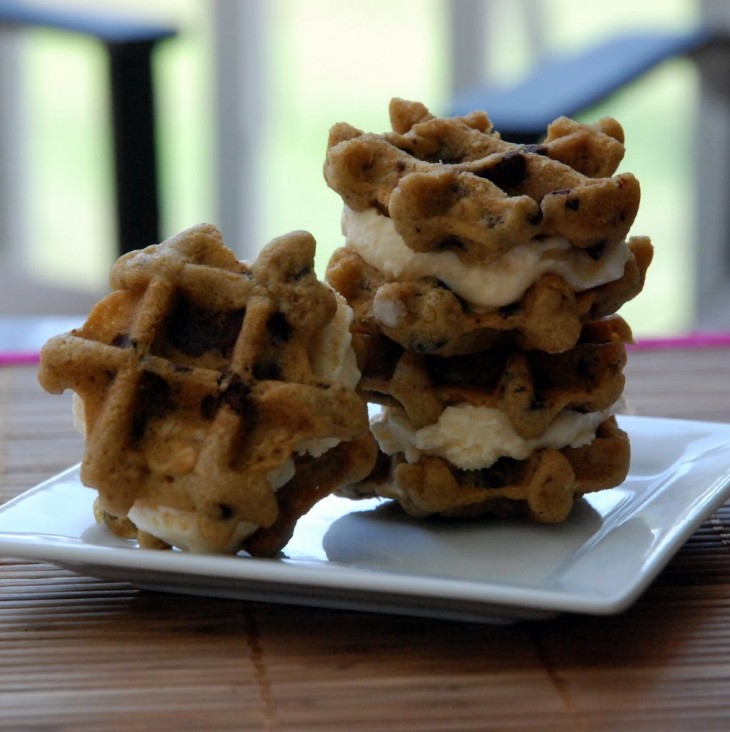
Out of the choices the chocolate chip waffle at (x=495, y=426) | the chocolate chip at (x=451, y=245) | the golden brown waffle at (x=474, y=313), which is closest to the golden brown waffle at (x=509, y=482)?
the chocolate chip waffle at (x=495, y=426)

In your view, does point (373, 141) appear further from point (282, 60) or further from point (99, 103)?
point (282, 60)

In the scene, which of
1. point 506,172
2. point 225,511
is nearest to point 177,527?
point 225,511

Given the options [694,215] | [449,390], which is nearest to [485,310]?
[449,390]

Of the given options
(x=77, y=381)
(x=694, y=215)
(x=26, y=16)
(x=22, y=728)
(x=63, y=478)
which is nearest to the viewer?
(x=22, y=728)

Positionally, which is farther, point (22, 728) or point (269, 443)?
point (269, 443)

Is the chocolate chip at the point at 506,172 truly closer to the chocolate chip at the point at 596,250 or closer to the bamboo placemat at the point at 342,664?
the chocolate chip at the point at 596,250

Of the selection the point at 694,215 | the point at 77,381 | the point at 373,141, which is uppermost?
the point at 373,141

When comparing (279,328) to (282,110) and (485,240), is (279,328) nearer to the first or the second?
(485,240)

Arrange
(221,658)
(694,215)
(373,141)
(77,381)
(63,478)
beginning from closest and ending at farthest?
(221,658) < (77,381) < (373,141) < (63,478) < (694,215)
